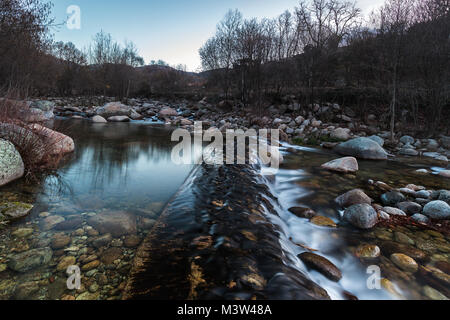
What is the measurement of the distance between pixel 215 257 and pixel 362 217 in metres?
2.14

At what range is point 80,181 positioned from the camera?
389cm

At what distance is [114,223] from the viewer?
2516mm

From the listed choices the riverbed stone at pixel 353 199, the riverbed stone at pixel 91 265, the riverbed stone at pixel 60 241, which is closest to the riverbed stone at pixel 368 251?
the riverbed stone at pixel 353 199

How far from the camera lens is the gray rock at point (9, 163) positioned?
10.6 ft

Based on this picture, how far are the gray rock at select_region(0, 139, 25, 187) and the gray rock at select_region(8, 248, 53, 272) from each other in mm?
2145

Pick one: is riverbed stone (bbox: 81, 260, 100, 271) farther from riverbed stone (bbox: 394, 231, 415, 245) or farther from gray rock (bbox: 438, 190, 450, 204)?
gray rock (bbox: 438, 190, 450, 204)

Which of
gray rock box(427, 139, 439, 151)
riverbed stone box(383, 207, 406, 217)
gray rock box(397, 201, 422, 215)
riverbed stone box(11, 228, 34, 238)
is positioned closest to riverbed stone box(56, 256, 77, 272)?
riverbed stone box(11, 228, 34, 238)

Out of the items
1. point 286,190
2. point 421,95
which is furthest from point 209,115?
point 286,190

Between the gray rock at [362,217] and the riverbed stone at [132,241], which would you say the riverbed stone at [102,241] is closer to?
the riverbed stone at [132,241]

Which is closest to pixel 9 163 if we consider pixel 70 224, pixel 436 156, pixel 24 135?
pixel 24 135

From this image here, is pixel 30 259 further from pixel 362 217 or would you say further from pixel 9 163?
pixel 362 217

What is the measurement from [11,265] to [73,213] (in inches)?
38.5

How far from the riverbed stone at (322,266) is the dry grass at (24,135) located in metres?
4.43

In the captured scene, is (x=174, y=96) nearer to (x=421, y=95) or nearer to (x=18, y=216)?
(x=421, y=95)
